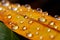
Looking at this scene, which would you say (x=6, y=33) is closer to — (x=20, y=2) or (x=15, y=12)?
(x=15, y=12)

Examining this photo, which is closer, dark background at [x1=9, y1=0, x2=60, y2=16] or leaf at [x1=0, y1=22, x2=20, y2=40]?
leaf at [x1=0, y1=22, x2=20, y2=40]

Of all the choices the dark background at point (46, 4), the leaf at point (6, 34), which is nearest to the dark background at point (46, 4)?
the dark background at point (46, 4)

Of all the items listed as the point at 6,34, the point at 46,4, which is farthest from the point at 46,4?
the point at 6,34

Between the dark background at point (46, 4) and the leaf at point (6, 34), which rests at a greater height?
the leaf at point (6, 34)

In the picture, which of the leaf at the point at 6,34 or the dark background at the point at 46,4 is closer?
the leaf at the point at 6,34

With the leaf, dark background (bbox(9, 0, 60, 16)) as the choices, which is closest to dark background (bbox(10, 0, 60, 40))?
dark background (bbox(9, 0, 60, 16))

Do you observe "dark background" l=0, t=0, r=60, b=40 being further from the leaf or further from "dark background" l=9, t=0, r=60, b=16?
the leaf

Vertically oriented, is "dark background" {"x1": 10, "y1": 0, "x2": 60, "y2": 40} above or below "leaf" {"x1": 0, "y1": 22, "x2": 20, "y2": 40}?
below

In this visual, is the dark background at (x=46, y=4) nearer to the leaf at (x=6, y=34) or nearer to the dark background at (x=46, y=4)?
the dark background at (x=46, y=4)

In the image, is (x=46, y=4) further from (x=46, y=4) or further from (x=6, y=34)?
(x=6, y=34)
